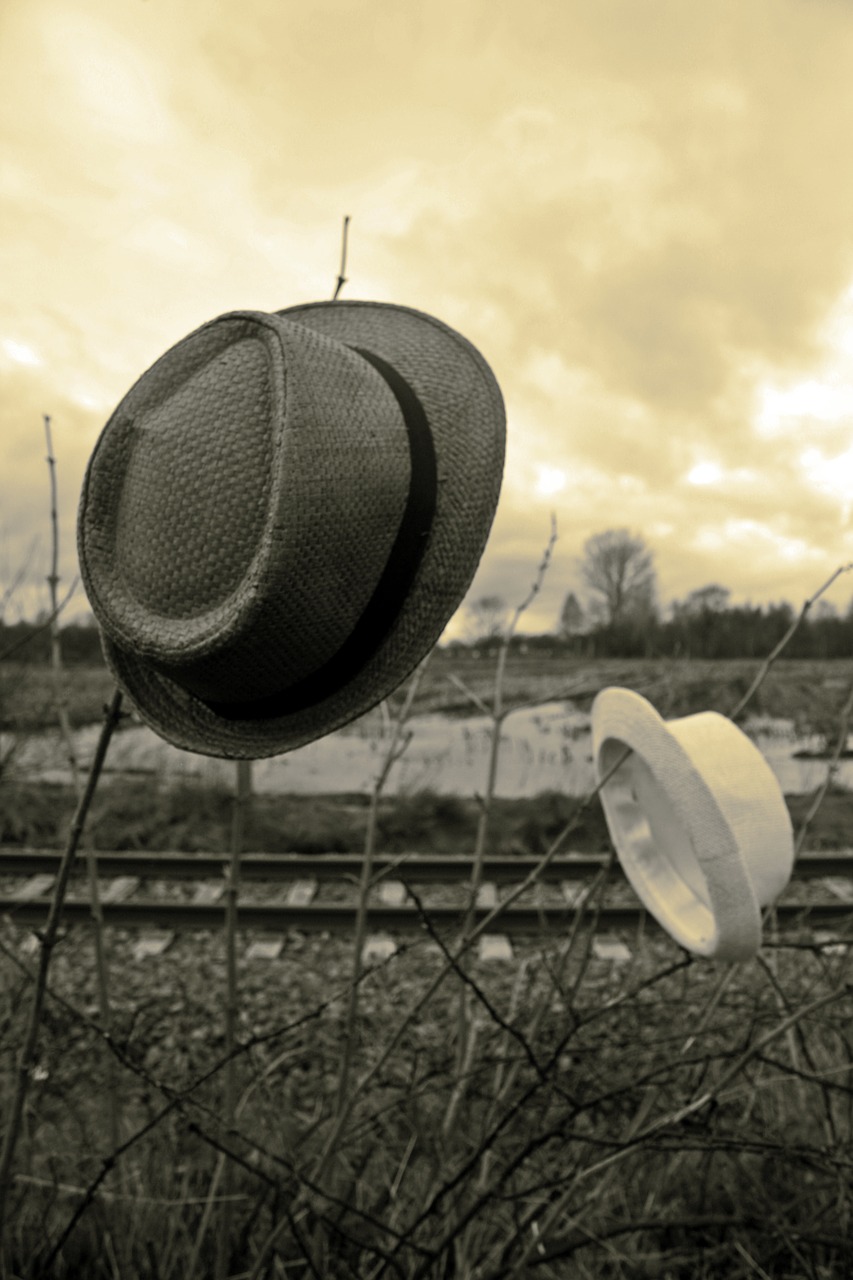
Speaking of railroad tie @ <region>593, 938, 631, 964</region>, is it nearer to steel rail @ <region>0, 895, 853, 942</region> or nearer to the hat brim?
steel rail @ <region>0, 895, 853, 942</region>

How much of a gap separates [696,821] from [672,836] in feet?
2.49

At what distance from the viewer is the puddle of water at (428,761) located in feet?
33.8

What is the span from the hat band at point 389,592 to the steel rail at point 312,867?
5.06 meters

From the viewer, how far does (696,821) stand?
1782mm

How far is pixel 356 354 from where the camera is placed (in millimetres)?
1276

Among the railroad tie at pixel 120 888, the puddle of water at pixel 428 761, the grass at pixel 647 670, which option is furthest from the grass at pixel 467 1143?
the grass at pixel 647 670

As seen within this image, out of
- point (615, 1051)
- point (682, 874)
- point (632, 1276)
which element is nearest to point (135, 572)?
point (682, 874)

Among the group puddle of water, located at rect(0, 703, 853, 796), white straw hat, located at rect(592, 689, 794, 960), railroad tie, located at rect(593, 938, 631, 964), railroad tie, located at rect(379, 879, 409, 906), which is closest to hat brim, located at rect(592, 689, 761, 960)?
white straw hat, located at rect(592, 689, 794, 960)

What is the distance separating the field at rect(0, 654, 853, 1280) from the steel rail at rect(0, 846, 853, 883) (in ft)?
3.83

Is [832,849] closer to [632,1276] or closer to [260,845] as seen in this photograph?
[260,845]

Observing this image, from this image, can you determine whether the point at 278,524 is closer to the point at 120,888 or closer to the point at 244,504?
the point at 244,504

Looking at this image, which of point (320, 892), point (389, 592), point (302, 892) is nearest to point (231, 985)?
point (389, 592)

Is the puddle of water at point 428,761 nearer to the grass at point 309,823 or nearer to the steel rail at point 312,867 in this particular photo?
the grass at point 309,823

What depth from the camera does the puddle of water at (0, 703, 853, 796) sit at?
33.8 ft
